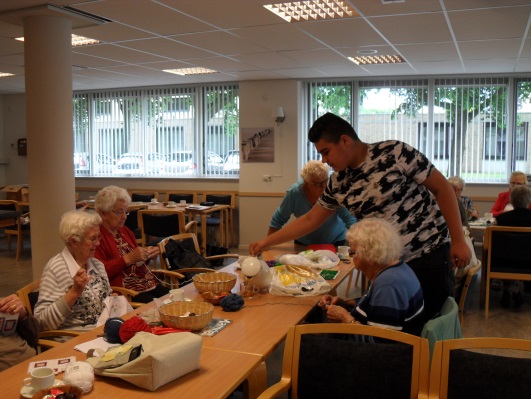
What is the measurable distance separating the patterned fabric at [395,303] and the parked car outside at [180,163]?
712cm

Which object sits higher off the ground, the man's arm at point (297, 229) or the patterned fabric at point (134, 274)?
the man's arm at point (297, 229)

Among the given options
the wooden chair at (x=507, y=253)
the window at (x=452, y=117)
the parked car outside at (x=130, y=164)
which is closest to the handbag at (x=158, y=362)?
the wooden chair at (x=507, y=253)

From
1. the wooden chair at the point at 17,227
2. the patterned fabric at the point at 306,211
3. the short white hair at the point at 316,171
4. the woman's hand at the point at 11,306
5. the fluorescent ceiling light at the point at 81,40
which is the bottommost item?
the wooden chair at the point at 17,227

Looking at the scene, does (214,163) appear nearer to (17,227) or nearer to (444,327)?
(17,227)

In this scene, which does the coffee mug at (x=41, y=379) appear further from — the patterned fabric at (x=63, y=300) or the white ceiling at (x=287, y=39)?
the white ceiling at (x=287, y=39)

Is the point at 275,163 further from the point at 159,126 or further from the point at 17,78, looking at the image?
the point at 17,78

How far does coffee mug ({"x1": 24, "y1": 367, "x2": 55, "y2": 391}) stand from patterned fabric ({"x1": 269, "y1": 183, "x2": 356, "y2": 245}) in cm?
252

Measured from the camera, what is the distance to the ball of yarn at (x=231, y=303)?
8.20 ft

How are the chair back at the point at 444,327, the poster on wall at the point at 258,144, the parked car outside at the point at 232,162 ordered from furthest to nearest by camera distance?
the parked car outside at the point at 232,162 < the poster on wall at the point at 258,144 < the chair back at the point at 444,327

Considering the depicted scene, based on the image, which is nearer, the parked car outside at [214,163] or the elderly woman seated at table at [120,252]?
the elderly woman seated at table at [120,252]

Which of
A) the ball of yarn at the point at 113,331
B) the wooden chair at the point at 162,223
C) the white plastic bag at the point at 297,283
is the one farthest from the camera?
the wooden chair at the point at 162,223

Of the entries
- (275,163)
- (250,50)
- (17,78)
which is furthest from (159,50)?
(17,78)

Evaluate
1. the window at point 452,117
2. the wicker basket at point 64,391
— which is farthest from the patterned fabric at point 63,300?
the window at point 452,117

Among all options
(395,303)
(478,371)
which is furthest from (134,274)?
(478,371)
